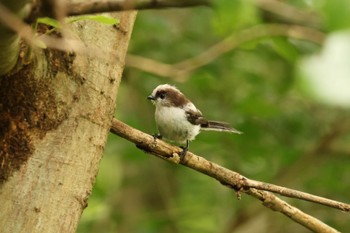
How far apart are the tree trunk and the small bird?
154cm

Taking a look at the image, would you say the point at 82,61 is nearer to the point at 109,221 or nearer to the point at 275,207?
the point at 275,207

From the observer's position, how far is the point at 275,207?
1894 mm

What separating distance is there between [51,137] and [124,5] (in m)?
0.77

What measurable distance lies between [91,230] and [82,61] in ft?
9.89

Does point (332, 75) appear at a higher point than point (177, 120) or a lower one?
lower

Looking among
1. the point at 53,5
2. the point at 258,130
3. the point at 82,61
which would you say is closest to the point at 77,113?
the point at 82,61

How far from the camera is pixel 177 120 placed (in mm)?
3285

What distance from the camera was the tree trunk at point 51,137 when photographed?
1.46 meters

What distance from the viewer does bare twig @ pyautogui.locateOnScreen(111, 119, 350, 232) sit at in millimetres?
1729

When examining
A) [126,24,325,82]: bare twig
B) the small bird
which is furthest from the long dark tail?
[126,24,325,82]: bare twig

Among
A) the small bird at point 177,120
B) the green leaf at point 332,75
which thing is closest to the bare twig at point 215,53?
the green leaf at point 332,75

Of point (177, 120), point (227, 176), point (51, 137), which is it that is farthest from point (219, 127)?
point (51, 137)

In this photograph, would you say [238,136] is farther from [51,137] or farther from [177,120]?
[51,137]

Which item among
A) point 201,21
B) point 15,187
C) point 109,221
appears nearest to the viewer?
point 15,187
